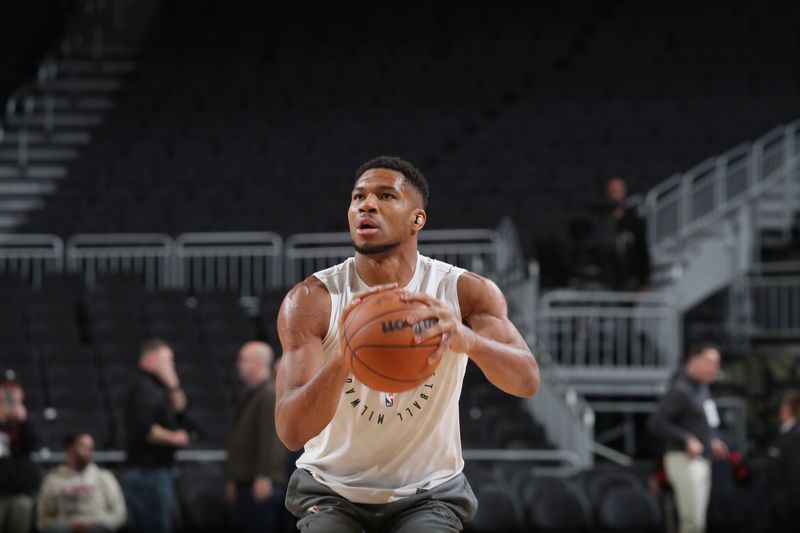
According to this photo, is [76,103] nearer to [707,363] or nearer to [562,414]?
[562,414]

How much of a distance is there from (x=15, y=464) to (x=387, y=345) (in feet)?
24.8

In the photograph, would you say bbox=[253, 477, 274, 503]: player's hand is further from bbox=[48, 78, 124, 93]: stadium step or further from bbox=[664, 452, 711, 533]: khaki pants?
bbox=[48, 78, 124, 93]: stadium step

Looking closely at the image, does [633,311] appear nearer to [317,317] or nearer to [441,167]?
[441,167]

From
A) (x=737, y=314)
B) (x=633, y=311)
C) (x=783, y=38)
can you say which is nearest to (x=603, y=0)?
(x=783, y=38)

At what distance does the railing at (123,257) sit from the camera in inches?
621

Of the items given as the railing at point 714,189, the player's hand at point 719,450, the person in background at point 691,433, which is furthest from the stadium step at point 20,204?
the player's hand at point 719,450

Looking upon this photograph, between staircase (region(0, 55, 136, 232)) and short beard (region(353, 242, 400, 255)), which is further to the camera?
staircase (region(0, 55, 136, 232))

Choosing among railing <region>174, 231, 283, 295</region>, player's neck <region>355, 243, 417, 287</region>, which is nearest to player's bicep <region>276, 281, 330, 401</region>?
player's neck <region>355, 243, 417, 287</region>

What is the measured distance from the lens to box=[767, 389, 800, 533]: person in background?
34.4ft

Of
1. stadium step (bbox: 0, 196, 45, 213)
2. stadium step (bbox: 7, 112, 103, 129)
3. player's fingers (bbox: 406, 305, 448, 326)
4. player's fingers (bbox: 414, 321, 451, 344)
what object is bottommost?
player's fingers (bbox: 414, 321, 451, 344)

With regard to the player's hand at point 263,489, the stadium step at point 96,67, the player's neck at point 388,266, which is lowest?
the player's hand at point 263,489

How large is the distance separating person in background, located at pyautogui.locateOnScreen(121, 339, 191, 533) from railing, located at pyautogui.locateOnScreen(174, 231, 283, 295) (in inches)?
180

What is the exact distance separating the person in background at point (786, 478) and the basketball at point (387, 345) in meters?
7.10

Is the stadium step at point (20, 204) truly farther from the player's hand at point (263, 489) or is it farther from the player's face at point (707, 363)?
the player's face at point (707, 363)
